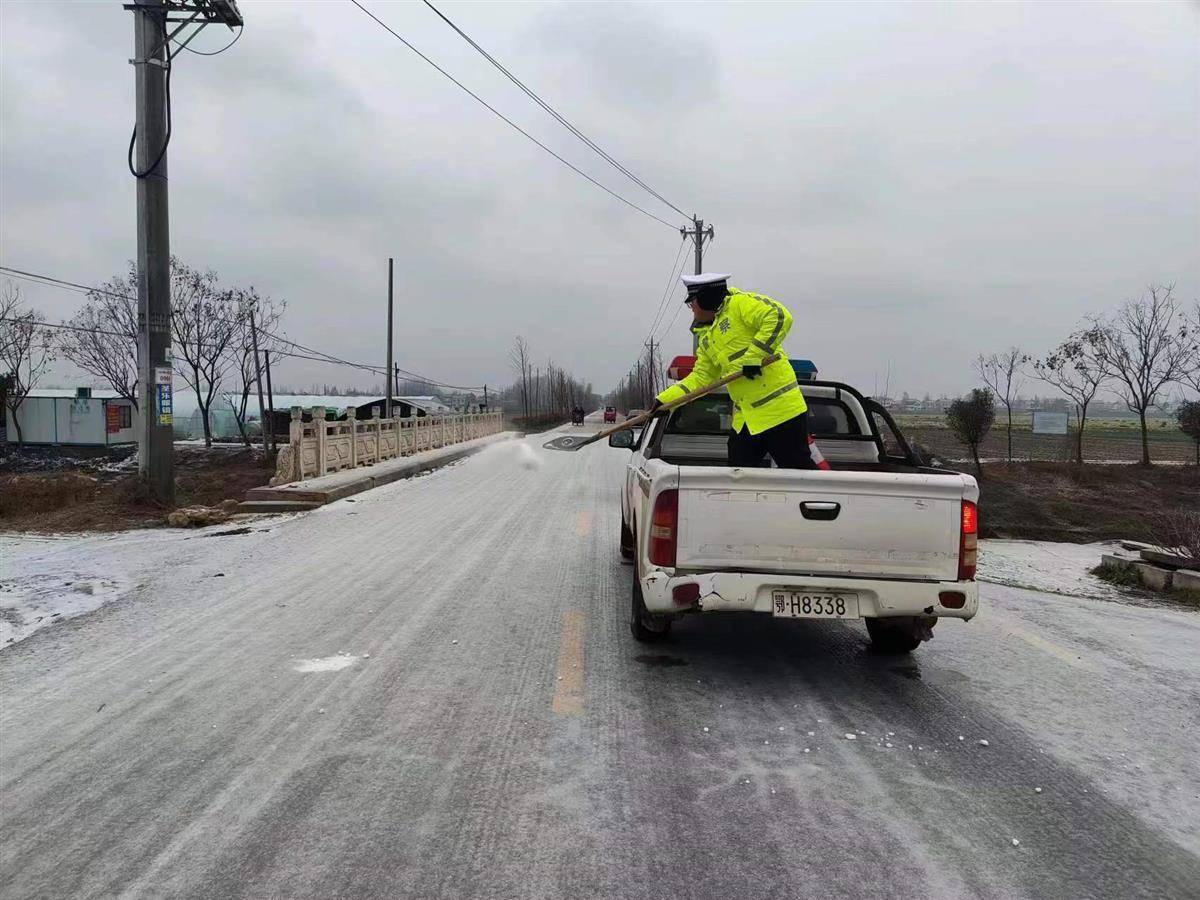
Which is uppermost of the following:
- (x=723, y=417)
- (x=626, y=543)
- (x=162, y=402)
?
(x=162, y=402)

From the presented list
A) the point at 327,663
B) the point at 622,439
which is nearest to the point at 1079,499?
the point at 622,439

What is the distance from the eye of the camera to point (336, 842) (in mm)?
2809

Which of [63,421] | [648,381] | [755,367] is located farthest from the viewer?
[648,381]

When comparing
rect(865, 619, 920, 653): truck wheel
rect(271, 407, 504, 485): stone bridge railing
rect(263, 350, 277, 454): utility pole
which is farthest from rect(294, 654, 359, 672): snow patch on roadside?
rect(263, 350, 277, 454): utility pole

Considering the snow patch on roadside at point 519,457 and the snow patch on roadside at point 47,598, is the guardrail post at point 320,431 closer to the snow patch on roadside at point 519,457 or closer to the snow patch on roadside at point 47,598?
the snow patch on roadside at point 519,457

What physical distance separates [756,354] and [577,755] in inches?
105

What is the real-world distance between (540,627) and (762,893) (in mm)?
3216

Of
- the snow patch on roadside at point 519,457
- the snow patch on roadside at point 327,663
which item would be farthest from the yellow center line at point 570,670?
the snow patch on roadside at point 519,457

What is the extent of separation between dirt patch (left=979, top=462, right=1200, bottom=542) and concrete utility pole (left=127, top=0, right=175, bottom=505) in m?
12.4

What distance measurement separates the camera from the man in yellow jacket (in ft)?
16.1

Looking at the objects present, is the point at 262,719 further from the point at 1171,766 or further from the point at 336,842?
the point at 1171,766

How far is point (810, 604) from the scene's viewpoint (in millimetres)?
4262

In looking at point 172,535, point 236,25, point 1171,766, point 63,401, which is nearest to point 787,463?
point 1171,766

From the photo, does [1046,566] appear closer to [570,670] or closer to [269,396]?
[570,670]
